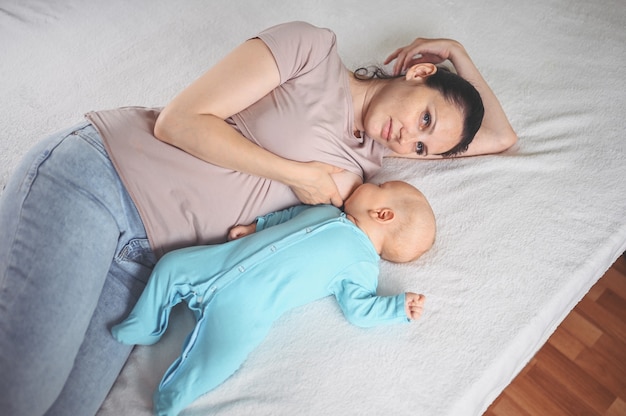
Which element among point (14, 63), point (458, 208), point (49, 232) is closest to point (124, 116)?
point (49, 232)

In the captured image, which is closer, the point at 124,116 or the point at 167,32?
the point at 124,116

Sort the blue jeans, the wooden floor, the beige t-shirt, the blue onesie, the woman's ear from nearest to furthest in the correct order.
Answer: the blue jeans → the blue onesie → the beige t-shirt → the woman's ear → the wooden floor

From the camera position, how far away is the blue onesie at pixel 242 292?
112cm

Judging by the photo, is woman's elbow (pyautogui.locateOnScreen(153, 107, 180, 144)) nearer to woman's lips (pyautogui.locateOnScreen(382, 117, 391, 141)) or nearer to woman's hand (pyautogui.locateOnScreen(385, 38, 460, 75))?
woman's lips (pyautogui.locateOnScreen(382, 117, 391, 141))

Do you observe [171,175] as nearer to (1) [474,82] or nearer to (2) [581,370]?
(1) [474,82]

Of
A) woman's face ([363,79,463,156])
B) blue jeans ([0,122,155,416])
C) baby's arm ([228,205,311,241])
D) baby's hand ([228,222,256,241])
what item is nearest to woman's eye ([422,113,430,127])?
woman's face ([363,79,463,156])

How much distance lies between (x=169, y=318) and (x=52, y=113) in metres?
0.79

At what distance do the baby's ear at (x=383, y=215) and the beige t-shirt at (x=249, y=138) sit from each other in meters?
0.16

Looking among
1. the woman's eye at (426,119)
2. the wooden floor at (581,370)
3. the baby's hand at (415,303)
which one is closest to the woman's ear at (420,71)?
the woman's eye at (426,119)

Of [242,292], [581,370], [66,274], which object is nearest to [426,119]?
[242,292]

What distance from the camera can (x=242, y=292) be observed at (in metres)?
1.14

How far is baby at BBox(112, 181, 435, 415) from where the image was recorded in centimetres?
113

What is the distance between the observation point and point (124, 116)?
1.28 meters

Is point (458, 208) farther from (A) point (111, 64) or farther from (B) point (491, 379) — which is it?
(A) point (111, 64)
